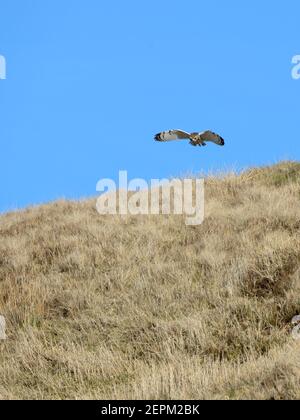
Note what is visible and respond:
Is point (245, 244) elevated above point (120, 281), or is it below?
above

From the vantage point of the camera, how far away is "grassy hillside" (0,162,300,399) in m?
6.86

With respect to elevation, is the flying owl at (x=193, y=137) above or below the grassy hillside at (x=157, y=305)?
above

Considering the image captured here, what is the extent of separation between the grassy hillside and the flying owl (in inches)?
58.5

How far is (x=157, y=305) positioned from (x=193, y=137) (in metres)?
4.56

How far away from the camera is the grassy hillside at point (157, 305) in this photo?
22.5 ft

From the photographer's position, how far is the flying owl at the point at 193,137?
1277cm

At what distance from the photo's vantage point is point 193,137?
12766 millimetres

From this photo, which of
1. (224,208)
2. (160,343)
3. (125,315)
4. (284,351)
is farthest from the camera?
(224,208)

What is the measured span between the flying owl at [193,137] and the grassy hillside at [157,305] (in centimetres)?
149

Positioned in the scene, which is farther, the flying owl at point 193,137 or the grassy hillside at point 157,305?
the flying owl at point 193,137

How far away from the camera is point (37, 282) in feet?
35.1

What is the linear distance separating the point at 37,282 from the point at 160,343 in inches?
130
